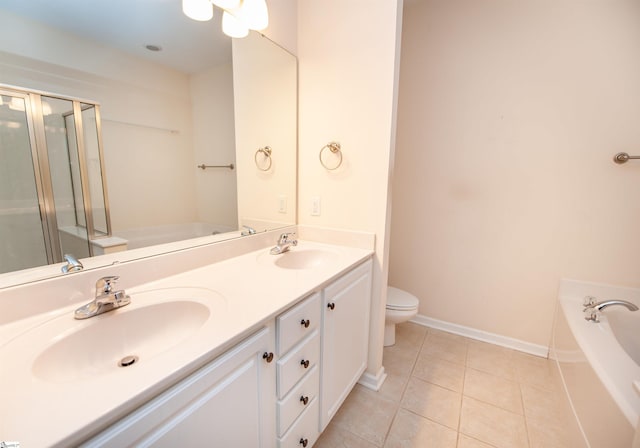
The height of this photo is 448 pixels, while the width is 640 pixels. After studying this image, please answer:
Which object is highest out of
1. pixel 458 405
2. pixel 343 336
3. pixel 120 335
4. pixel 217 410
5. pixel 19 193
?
pixel 19 193

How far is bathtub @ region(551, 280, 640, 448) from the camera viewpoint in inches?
38.9

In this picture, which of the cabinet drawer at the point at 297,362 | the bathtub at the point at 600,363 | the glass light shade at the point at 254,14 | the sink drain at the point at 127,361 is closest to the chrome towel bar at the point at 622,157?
the bathtub at the point at 600,363

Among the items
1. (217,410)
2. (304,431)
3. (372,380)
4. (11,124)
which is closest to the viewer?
(217,410)

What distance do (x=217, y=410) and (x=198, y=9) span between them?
1.53 metres

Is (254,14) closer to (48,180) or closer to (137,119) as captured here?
(137,119)

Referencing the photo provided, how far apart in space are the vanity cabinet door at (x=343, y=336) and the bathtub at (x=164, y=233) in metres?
0.66

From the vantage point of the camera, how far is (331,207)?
168cm

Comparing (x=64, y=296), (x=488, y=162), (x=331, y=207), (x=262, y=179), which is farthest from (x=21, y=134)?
(x=488, y=162)

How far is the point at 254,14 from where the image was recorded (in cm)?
134

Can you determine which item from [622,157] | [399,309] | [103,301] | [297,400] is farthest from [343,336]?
[622,157]

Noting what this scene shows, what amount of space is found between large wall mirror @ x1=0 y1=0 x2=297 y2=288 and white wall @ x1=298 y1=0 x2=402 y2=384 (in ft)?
0.78

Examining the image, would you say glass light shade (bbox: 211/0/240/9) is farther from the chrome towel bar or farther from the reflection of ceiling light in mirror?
the chrome towel bar

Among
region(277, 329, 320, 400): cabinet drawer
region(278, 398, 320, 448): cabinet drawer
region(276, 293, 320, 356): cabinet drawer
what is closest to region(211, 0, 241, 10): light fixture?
region(276, 293, 320, 356): cabinet drawer

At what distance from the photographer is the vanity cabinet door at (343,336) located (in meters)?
1.18
